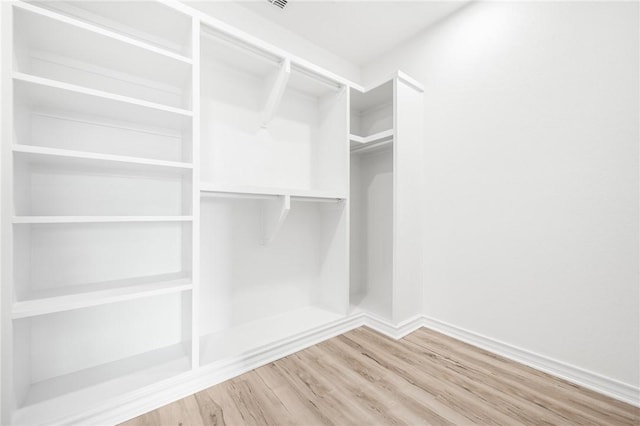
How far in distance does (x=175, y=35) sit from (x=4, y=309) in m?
1.47

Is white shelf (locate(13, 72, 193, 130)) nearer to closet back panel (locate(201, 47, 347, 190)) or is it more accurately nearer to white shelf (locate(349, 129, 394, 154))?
closet back panel (locate(201, 47, 347, 190))

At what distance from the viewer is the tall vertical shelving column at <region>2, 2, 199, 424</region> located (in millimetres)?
1029

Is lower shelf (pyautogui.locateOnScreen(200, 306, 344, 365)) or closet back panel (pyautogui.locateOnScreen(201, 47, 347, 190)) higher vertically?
closet back panel (pyautogui.locateOnScreen(201, 47, 347, 190))

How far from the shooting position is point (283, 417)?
1.11m

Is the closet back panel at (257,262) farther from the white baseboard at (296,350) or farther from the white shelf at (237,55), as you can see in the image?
the white shelf at (237,55)

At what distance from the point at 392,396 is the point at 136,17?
229 cm

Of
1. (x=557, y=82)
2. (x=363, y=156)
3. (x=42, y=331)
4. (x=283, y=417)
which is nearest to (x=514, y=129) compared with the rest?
(x=557, y=82)

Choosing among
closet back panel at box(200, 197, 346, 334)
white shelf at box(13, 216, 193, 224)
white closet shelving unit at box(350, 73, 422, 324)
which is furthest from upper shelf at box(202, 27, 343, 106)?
white shelf at box(13, 216, 193, 224)

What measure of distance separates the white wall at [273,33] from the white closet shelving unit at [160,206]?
0.34 meters

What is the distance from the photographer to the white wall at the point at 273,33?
1741 mm

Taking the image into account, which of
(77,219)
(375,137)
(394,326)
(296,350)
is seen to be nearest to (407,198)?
(375,137)

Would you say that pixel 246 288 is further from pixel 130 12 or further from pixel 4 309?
pixel 130 12

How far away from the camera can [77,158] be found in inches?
43.1

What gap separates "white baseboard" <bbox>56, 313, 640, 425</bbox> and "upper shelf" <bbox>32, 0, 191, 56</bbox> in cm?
168
